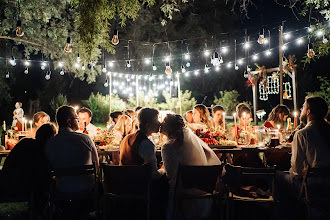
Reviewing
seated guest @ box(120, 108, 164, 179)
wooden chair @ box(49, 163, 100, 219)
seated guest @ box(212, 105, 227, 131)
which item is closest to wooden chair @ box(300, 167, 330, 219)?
seated guest @ box(120, 108, 164, 179)

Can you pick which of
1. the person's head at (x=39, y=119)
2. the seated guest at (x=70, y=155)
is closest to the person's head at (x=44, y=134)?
the seated guest at (x=70, y=155)

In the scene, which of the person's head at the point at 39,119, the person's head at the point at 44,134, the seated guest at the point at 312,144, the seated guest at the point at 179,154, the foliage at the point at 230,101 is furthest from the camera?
the foliage at the point at 230,101

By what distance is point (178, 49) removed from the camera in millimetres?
24281

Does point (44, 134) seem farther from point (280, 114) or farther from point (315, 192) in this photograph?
point (280, 114)

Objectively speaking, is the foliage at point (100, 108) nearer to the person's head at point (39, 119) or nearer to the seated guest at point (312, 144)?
the person's head at point (39, 119)

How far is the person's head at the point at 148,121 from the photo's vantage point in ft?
13.3

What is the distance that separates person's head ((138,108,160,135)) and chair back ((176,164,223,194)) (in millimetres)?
582

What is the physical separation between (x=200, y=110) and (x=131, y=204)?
10.5 feet

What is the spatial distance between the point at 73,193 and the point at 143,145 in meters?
0.88

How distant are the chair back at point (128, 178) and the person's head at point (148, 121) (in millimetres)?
479

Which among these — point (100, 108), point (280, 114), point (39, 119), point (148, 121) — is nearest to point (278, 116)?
point (280, 114)

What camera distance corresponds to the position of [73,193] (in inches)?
154

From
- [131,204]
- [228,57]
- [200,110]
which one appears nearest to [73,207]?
[131,204]

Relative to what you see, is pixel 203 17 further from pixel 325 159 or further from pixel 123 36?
pixel 325 159
